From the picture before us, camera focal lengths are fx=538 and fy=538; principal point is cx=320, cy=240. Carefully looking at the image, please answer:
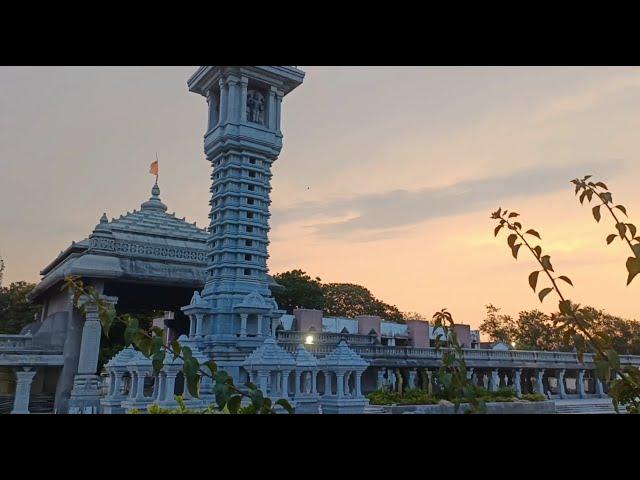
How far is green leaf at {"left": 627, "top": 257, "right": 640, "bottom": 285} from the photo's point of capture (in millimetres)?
2033

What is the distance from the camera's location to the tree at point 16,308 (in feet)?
98.0

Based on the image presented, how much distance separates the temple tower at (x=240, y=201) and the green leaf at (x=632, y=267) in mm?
16266

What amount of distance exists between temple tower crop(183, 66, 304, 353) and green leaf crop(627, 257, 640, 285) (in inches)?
640

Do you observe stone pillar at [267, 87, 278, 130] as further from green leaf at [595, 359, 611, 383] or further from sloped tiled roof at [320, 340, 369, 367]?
green leaf at [595, 359, 611, 383]

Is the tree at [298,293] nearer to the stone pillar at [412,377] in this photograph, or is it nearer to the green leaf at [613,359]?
the stone pillar at [412,377]

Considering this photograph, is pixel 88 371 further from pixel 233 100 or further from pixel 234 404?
pixel 234 404

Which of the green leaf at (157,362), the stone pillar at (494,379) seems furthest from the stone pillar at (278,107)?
the green leaf at (157,362)

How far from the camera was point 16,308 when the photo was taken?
30562 millimetres
